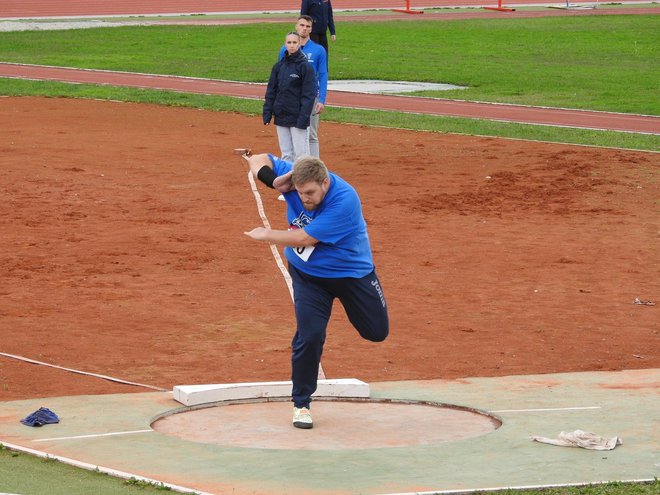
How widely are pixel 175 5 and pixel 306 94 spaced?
36219mm

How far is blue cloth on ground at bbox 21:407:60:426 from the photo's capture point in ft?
27.4

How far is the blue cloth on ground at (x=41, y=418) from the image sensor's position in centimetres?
836

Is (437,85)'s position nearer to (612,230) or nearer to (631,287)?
(612,230)

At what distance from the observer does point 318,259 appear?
8.21m

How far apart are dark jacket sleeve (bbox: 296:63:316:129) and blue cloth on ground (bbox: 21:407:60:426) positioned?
26.1 ft

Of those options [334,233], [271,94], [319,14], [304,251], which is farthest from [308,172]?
[319,14]

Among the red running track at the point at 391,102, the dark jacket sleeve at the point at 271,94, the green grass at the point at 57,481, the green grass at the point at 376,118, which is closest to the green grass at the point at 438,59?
the green grass at the point at 376,118

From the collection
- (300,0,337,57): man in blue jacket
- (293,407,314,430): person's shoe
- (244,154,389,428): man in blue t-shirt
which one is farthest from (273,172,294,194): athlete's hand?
(300,0,337,57): man in blue jacket

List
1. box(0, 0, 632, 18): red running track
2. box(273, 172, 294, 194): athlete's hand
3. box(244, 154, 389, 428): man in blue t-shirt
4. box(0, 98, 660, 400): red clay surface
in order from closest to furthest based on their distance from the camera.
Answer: box(244, 154, 389, 428): man in blue t-shirt
box(273, 172, 294, 194): athlete's hand
box(0, 98, 660, 400): red clay surface
box(0, 0, 632, 18): red running track

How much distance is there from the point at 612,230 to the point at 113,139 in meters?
8.88

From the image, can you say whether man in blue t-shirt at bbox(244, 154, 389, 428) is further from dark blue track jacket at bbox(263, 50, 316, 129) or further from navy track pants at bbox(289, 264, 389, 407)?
dark blue track jacket at bbox(263, 50, 316, 129)

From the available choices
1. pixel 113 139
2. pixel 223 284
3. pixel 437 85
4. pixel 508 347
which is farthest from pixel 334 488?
pixel 437 85

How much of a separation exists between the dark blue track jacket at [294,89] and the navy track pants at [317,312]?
7.60 meters

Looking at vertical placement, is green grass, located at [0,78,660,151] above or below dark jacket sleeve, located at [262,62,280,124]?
below
